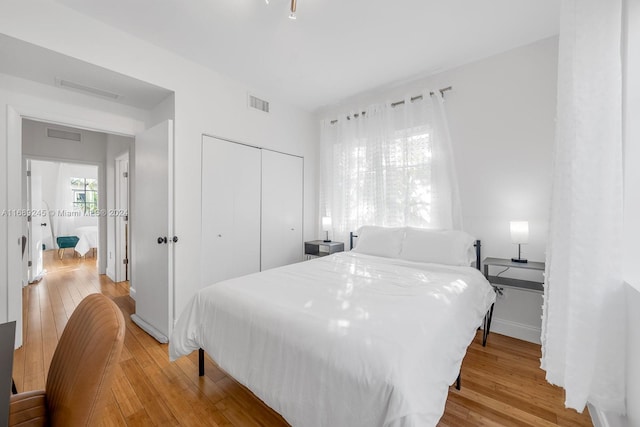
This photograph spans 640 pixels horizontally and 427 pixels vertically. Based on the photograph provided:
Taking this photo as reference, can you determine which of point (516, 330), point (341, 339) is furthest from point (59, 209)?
point (516, 330)

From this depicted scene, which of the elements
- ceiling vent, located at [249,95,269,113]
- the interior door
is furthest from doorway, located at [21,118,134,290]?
ceiling vent, located at [249,95,269,113]

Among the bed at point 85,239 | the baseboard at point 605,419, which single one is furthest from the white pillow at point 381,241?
the bed at point 85,239

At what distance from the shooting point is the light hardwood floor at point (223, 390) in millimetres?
1614

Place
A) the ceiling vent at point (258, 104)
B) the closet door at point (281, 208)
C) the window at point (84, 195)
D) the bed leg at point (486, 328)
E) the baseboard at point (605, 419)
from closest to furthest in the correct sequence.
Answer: the baseboard at point (605, 419)
the bed leg at point (486, 328)
the ceiling vent at point (258, 104)
the closet door at point (281, 208)
the window at point (84, 195)

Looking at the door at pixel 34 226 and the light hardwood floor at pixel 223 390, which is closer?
the light hardwood floor at pixel 223 390

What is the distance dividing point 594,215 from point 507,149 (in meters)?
1.92

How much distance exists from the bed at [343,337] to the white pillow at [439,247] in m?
0.22

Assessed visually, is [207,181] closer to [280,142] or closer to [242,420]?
[280,142]

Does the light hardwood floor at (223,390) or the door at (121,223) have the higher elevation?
the door at (121,223)

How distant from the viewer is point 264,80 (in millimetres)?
3338

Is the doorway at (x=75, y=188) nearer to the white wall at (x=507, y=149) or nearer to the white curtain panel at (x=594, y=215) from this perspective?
the white wall at (x=507, y=149)

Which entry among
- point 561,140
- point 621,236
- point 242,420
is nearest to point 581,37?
point 561,140

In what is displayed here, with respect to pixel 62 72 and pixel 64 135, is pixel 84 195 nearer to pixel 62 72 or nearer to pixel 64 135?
pixel 64 135

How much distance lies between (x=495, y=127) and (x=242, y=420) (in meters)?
3.41
